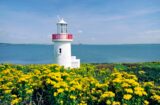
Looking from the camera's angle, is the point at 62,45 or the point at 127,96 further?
the point at 62,45

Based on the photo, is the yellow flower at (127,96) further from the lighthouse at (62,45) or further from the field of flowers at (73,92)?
the lighthouse at (62,45)

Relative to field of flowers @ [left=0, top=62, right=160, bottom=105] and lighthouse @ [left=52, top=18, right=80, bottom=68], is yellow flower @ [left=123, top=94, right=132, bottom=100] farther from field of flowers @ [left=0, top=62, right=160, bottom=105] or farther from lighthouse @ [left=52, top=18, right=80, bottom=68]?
lighthouse @ [left=52, top=18, right=80, bottom=68]

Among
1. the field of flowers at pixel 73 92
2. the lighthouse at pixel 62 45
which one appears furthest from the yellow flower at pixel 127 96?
the lighthouse at pixel 62 45

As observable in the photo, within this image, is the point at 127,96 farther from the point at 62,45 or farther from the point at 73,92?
the point at 62,45

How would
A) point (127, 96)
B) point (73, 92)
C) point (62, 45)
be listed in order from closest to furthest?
point (127, 96), point (73, 92), point (62, 45)

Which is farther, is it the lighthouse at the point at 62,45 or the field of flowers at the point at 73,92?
the lighthouse at the point at 62,45

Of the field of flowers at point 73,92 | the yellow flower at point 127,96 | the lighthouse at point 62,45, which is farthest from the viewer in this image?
the lighthouse at point 62,45

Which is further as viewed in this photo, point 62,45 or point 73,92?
point 62,45

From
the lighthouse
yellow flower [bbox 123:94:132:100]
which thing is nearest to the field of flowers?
yellow flower [bbox 123:94:132:100]

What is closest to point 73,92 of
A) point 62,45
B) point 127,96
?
point 127,96

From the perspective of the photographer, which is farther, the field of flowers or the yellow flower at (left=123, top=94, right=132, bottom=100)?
the field of flowers

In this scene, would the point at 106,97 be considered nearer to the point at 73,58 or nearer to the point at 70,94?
the point at 70,94

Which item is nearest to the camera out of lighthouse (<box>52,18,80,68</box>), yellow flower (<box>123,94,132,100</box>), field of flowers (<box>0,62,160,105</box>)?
yellow flower (<box>123,94,132,100</box>)

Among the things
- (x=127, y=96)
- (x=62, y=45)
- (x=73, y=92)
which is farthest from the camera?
(x=62, y=45)
